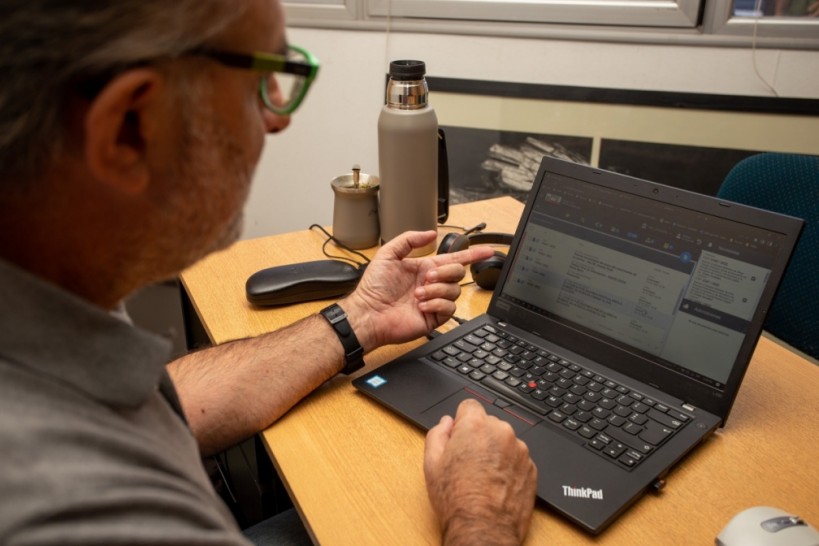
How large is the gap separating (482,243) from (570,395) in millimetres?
610

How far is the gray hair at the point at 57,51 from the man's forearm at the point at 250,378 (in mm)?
467

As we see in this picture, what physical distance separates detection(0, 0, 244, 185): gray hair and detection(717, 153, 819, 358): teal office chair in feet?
3.77

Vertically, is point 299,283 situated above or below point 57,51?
below

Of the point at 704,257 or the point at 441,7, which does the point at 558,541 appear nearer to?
the point at 704,257

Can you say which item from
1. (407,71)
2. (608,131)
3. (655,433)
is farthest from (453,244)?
(608,131)

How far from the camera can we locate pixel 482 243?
1.45 metres

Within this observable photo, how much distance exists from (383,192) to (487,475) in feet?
2.35

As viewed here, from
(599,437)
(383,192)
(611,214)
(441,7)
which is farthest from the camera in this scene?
(441,7)

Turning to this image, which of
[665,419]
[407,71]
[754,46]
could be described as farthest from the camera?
[754,46]

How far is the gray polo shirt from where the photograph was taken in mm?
424

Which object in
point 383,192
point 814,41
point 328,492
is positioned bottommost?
point 328,492

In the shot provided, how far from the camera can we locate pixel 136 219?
561 millimetres

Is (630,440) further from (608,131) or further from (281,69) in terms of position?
(608,131)

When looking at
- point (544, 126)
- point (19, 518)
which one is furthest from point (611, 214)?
point (544, 126)
